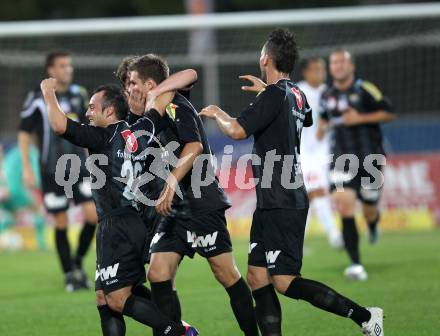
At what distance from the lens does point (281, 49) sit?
6.58 m

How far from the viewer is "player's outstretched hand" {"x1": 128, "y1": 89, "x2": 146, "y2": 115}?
21.6ft

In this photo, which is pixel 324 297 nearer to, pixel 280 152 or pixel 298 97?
pixel 280 152

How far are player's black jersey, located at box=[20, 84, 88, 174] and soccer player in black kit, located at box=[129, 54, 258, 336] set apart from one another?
4.22 meters

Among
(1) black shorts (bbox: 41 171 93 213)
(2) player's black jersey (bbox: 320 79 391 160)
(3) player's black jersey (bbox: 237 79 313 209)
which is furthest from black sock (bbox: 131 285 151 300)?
(2) player's black jersey (bbox: 320 79 391 160)

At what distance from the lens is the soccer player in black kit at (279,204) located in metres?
6.37

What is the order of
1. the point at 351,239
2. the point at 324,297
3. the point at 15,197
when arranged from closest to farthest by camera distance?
the point at 324,297
the point at 351,239
the point at 15,197

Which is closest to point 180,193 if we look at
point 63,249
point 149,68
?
point 149,68

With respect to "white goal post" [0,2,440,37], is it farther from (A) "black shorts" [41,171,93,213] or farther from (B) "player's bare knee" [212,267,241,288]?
(B) "player's bare knee" [212,267,241,288]

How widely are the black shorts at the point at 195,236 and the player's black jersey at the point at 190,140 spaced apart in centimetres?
7

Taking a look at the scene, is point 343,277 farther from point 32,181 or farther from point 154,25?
point 154,25

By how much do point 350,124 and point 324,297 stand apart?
4909 mm

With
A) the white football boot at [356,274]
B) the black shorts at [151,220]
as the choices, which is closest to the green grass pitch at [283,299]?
the white football boot at [356,274]

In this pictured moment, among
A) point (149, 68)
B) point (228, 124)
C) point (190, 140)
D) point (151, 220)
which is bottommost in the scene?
point (151, 220)

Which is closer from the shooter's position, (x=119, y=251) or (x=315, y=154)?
(x=119, y=251)
